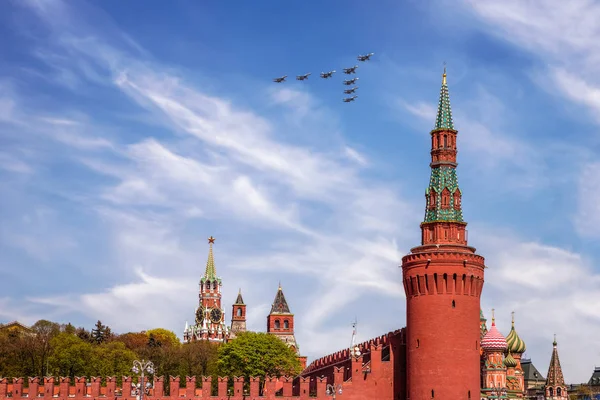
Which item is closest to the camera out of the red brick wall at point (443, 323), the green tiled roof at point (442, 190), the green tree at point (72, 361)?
the red brick wall at point (443, 323)

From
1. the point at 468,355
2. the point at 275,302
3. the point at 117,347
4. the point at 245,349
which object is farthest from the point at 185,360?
the point at 468,355

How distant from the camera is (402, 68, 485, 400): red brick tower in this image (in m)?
73.8

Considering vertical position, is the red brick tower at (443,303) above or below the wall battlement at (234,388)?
above

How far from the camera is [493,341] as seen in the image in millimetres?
102000

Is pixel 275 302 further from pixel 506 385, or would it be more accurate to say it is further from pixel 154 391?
pixel 154 391

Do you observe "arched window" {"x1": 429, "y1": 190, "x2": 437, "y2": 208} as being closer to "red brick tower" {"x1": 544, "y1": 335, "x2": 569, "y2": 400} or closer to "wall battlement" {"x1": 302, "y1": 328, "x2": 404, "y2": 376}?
"wall battlement" {"x1": 302, "y1": 328, "x2": 404, "y2": 376}

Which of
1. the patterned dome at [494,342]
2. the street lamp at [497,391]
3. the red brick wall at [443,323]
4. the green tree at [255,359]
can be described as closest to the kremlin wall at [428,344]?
the red brick wall at [443,323]

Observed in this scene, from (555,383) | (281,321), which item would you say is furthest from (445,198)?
(281,321)

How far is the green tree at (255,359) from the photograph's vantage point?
112438 mm

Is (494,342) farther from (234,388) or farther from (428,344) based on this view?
(234,388)

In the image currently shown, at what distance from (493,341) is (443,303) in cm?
2985

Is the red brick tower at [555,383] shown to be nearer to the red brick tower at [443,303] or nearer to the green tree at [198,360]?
the green tree at [198,360]

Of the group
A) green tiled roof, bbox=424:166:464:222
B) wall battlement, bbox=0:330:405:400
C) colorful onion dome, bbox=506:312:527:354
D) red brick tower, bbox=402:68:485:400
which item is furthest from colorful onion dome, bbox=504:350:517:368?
green tiled roof, bbox=424:166:464:222

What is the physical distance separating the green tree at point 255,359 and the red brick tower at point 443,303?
38.9 m
